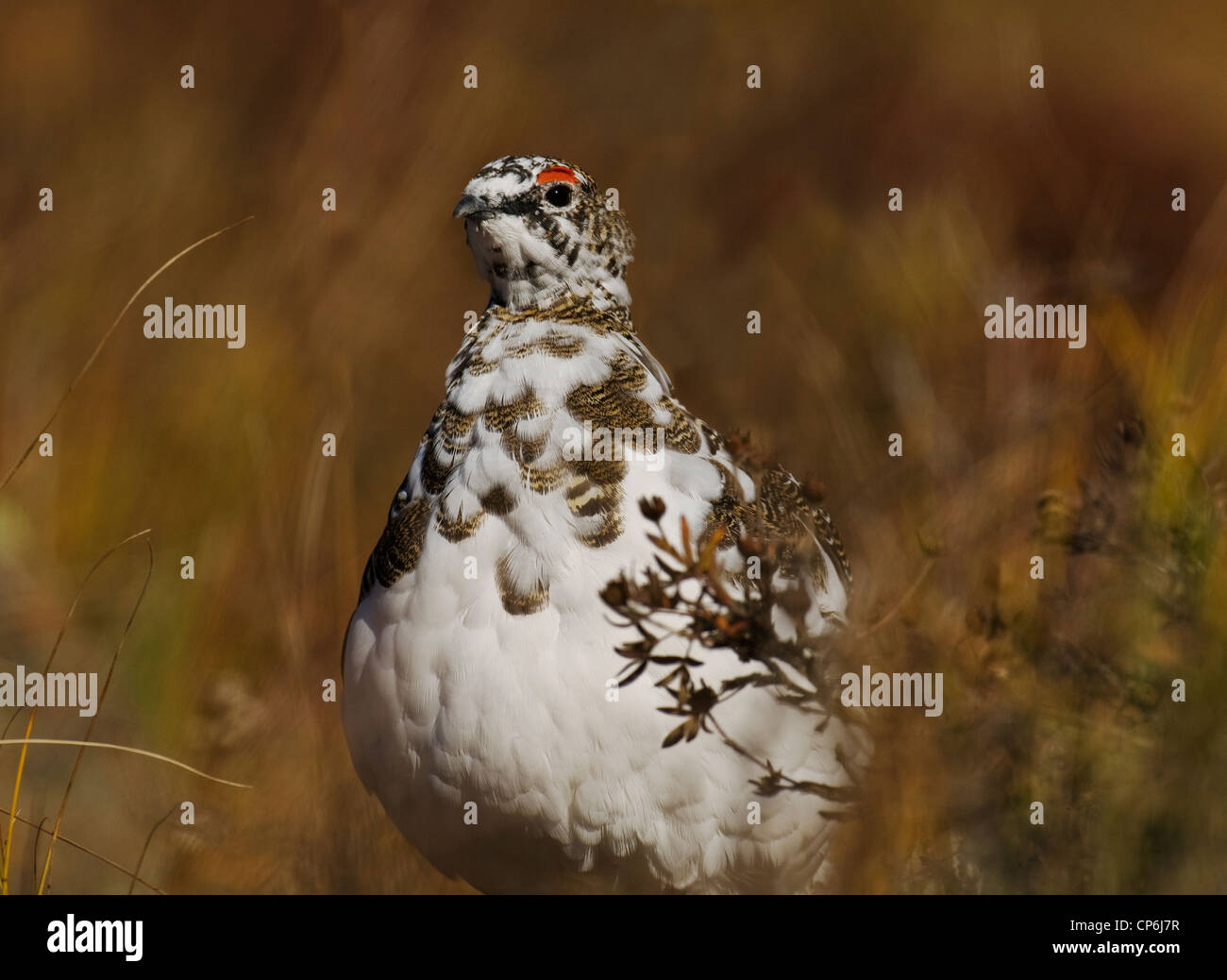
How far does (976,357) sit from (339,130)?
296 centimetres

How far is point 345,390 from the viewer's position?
505cm

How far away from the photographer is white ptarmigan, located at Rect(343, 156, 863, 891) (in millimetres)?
3041

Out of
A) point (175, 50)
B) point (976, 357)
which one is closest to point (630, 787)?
point (976, 357)

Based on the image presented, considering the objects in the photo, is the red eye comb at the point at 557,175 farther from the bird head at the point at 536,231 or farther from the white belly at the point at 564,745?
the white belly at the point at 564,745

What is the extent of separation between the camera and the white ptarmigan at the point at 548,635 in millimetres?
3041

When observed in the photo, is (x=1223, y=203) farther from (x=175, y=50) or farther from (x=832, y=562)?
(x=175, y=50)

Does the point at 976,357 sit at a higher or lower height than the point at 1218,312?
higher

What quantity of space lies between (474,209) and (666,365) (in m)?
2.05

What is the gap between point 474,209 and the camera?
3.31 meters

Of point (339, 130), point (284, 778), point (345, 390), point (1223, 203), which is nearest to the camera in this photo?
point (1223, 203)

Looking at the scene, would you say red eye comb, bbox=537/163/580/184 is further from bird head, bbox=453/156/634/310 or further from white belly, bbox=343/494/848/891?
white belly, bbox=343/494/848/891

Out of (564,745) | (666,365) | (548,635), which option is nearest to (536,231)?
(548,635)

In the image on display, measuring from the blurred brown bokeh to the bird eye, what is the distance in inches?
26.8

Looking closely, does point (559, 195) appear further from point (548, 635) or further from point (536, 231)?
point (548, 635)
